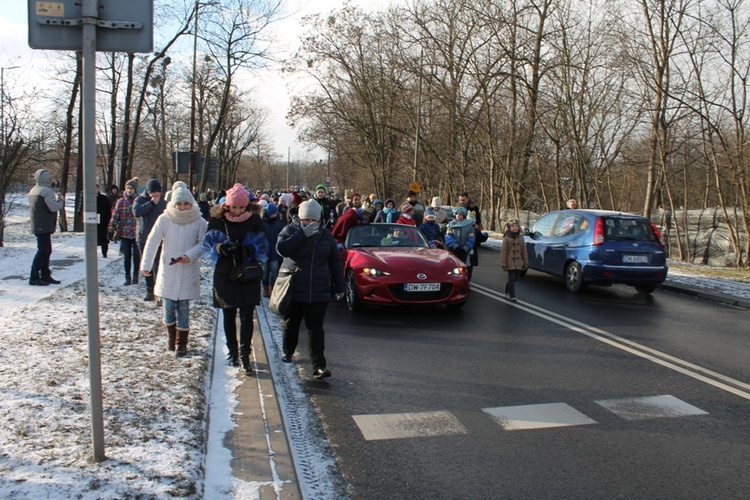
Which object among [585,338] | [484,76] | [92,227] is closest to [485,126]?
[484,76]

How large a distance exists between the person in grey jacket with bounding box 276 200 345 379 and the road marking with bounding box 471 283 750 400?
3622 mm

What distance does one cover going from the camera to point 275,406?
4.88 m

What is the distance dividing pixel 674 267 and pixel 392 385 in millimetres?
13226

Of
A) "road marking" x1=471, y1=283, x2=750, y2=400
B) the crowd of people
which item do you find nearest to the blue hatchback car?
"road marking" x1=471, y1=283, x2=750, y2=400

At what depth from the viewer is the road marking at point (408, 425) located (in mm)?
4500

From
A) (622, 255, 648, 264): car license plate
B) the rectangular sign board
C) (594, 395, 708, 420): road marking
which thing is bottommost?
(594, 395, 708, 420): road marking

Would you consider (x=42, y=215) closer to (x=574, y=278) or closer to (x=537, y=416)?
(x=537, y=416)

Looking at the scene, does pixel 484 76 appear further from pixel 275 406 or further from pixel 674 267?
pixel 275 406

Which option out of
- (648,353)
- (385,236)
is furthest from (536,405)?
(385,236)

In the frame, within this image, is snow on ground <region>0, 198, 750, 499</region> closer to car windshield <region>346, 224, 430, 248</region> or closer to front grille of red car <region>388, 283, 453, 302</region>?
front grille of red car <region>388, 283, 453, 302</region>

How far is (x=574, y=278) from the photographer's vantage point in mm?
11922

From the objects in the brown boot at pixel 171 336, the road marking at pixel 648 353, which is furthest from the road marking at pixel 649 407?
the brown boot at pixel 171 336

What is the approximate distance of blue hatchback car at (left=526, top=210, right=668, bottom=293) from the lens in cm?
1131

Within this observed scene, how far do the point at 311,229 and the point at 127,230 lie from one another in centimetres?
564
